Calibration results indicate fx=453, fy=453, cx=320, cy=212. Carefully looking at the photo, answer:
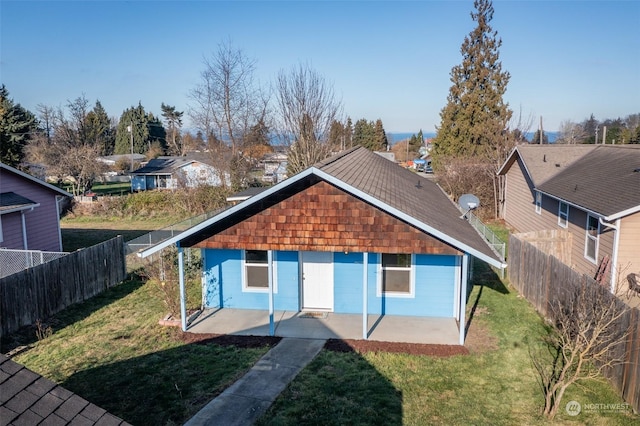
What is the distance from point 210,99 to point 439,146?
23740 millimetres

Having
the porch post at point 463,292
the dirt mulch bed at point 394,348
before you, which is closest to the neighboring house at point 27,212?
the dirt mulch bed at point 394,348

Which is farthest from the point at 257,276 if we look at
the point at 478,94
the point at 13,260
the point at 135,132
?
the point at 135,132

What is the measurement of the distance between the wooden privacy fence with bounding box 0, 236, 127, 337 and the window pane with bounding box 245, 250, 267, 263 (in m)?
5.67

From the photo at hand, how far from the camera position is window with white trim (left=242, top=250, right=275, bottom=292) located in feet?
42.8

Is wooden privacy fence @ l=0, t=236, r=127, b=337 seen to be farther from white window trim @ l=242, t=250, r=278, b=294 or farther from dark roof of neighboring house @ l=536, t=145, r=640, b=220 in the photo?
dark roof of neighboring house @ l=536, t=145, r=640, b=220

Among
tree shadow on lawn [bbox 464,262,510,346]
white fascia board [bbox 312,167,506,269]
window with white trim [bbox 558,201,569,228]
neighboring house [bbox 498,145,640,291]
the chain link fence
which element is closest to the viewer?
white fascia board [bbox 312,167,506,269]

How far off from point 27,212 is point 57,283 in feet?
24.2

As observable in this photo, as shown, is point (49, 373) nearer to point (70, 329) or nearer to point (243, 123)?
point (70, 329)

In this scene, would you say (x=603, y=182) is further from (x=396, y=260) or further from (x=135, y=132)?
(x=135, y=132)

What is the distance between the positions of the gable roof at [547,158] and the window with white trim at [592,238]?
656cm

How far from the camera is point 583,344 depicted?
28.2ft

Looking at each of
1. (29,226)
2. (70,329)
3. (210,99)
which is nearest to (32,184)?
(29,226)

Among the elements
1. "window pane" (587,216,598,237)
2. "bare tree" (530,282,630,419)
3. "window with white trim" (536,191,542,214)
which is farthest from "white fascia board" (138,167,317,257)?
"window with white trim" (536,191,542,214)

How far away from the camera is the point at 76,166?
38.4 metres
